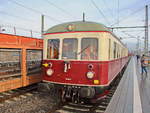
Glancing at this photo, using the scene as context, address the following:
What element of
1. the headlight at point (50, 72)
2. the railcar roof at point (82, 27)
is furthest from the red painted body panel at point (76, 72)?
the railcar roof at point (82, 27)

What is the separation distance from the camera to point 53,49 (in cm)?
587

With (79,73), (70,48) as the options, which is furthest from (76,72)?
(70,48)

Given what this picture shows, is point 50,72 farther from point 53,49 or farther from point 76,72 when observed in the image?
point 76,72

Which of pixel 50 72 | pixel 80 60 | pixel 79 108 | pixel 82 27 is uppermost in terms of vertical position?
pixel 82 27

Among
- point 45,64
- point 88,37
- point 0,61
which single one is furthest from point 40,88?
point 0,61

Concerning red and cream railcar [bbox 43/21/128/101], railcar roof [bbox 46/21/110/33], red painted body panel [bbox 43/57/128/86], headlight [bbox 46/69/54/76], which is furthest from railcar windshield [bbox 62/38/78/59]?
headlight [bbox 46/69/54/76]

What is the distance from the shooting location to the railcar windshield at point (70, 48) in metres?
5.39

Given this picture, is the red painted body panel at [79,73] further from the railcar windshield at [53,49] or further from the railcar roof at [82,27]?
the railcar roof at [82,27]

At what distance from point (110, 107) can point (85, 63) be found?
1728 millimetres

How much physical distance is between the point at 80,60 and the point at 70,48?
0.58 metres

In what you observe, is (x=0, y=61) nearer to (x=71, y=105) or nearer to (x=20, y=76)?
(x=20, y=76)

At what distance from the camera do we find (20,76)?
7.58 meters

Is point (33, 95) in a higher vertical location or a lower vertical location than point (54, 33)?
lower

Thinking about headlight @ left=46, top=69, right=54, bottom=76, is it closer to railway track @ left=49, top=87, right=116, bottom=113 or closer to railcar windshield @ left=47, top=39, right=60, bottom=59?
railcar windshield @ left=47, top=39, right=60, bottom=59
